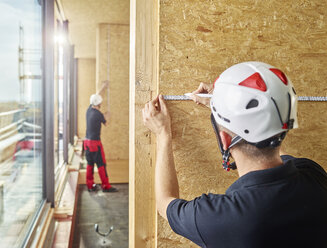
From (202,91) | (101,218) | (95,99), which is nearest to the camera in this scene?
(202,91)

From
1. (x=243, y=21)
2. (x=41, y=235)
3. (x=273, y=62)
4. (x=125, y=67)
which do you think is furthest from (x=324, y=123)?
(x=125, y=67)

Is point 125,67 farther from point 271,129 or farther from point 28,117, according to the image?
point 271,129

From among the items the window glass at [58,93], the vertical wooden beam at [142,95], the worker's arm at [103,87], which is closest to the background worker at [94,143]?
the window glass at [58,93]

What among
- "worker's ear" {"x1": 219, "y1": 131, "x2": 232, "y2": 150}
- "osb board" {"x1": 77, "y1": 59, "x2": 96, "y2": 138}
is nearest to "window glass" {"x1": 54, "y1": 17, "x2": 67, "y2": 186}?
"worker's ear" {"x1": 219, "y1": 131, "x2": 232, "y2": 150}

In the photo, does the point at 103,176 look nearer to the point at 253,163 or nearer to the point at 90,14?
the point at 90,14

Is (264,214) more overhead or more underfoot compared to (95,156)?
more overhead

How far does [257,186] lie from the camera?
3.31ft

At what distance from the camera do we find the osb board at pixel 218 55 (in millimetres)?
1491

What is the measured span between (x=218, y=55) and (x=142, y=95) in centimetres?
44

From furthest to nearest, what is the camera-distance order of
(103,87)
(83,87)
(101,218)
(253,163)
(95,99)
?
(83,87) → (103,87) → (95,99) → (101,218) → (253,163)

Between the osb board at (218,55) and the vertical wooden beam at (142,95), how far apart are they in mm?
67

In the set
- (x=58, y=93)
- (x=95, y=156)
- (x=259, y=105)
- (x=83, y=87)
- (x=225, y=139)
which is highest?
(x=83, y=87)

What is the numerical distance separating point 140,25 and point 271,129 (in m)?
0.85

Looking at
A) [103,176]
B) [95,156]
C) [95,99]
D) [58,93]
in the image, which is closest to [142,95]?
[58,93]
